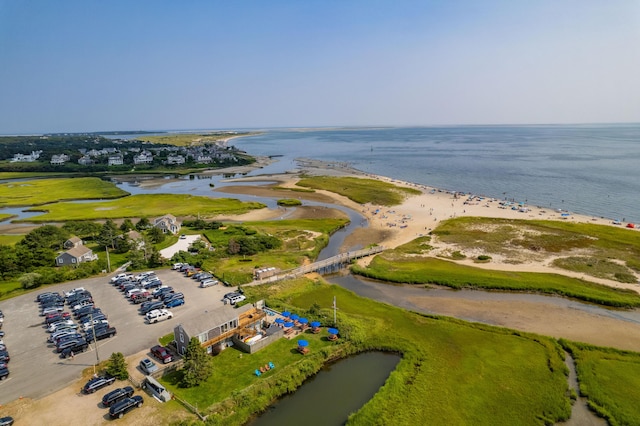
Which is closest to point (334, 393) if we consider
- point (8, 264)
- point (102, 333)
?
point (102, 333)

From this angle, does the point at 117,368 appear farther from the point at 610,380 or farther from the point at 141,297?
the point at 610,380

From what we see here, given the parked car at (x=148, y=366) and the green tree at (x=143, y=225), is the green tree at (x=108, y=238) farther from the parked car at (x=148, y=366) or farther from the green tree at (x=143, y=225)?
the parked car at (x=148, y=366)

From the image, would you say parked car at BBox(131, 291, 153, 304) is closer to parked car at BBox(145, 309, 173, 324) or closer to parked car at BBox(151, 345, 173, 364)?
parked car at BBox(145, 309, 173, 324)

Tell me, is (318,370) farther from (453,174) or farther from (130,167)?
(130,167)

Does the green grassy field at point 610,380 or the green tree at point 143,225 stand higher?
the green tree at point 143,225

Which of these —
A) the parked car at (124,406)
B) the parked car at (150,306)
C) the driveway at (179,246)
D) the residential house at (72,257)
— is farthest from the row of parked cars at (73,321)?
the driveway at (179,246)

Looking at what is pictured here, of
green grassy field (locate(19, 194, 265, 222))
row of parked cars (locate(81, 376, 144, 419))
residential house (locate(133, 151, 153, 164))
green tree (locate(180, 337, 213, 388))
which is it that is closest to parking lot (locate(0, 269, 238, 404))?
row of parked cars (locate(81, 376, 144, 419))

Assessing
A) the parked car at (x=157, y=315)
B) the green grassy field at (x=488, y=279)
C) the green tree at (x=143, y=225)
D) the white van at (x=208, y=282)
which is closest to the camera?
the parked car at (x=157, y=315)
